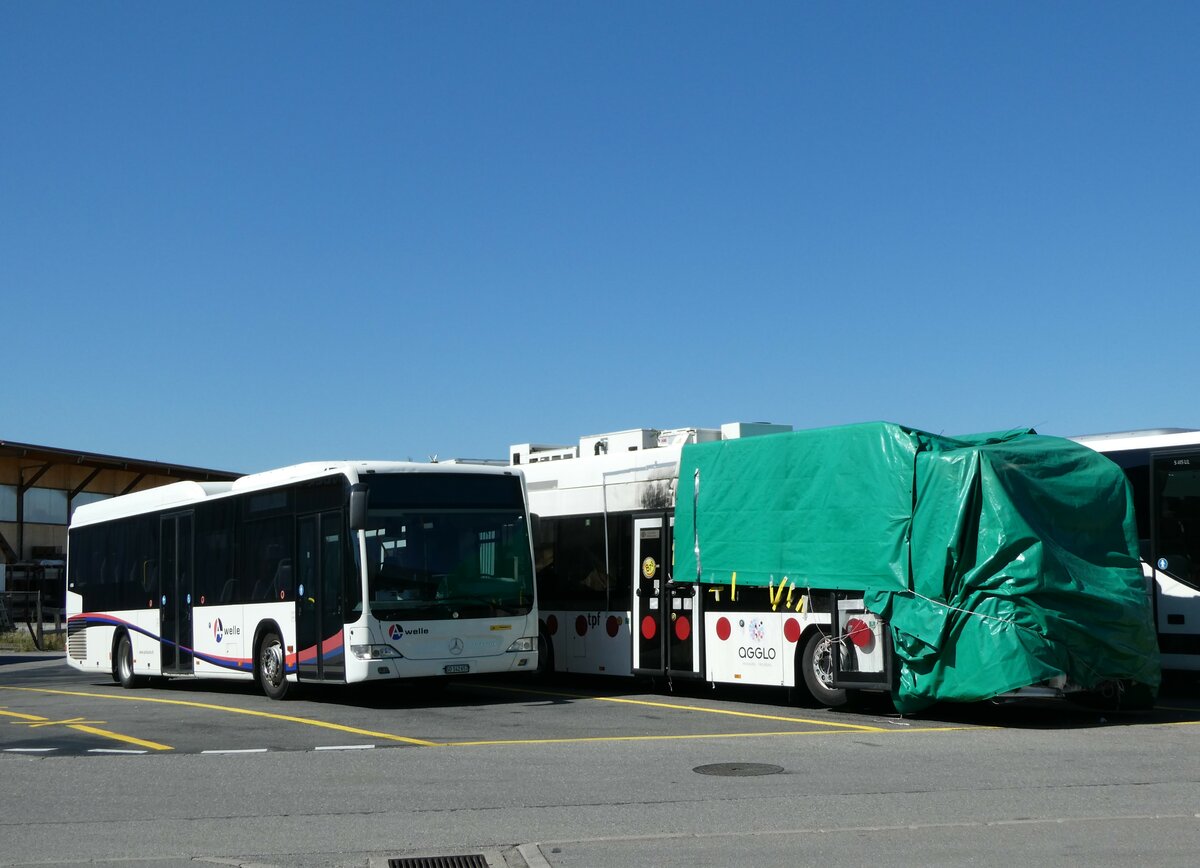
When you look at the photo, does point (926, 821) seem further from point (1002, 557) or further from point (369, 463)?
point (369, 463)

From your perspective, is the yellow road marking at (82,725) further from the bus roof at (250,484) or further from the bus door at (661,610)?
the bus door at (661,610)

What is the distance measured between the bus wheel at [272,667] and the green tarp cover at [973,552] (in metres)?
6.66

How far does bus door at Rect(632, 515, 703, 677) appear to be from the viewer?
18.6 m

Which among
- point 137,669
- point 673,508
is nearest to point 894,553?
point 673,508

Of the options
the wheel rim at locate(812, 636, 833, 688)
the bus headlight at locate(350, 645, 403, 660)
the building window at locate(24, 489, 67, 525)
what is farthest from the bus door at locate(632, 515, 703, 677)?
the building window at locate(24, 489, 67, 525)

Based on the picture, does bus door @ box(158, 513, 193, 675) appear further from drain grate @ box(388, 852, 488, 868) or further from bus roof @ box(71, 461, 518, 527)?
drain grate @ box(388, 852, 488, 868)

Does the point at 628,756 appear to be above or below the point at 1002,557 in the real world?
below

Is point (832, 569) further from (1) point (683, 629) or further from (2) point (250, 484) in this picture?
(2) point (250, 484)

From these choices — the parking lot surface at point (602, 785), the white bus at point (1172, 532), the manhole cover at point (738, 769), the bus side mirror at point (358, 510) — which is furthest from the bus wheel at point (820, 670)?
the bus side mirror at point (358, 510)

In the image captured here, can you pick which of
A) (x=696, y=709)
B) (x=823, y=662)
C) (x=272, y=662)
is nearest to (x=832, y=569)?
(x=823, y=662)

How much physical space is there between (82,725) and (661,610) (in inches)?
284

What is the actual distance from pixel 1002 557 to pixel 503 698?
756 cm

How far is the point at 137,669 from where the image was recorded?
23844 mm

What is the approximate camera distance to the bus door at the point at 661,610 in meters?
18.6
